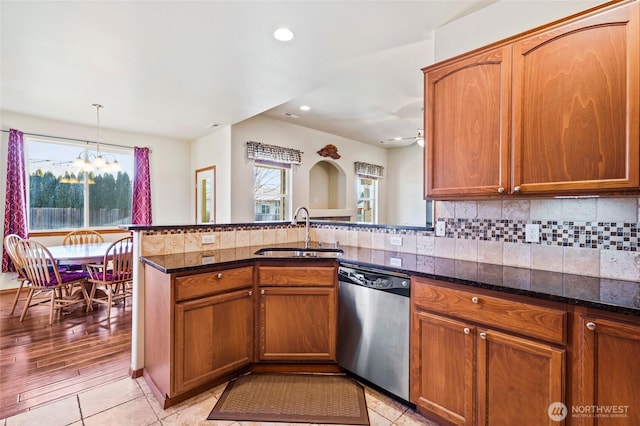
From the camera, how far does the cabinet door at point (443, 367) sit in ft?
5.14

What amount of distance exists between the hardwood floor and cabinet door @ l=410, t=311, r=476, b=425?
216cm

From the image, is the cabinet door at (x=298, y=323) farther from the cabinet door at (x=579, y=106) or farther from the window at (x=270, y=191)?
the window at (x=270, y=191)

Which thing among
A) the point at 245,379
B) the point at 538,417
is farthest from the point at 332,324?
the point at 538,417

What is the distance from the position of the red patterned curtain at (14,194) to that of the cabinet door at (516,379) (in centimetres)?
598

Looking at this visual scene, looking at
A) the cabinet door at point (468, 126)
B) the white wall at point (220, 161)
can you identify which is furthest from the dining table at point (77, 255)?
the cabinet door at point (468, 126)

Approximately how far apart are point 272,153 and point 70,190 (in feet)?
11.2

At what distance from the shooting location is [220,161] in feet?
17.2

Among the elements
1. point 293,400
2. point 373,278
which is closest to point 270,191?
point 373,278

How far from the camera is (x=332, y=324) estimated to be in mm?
2234

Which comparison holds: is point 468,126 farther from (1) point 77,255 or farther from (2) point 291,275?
(1) point 77,255

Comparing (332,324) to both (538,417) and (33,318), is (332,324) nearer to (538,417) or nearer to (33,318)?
(538,417)

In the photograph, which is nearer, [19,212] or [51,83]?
[51,83]

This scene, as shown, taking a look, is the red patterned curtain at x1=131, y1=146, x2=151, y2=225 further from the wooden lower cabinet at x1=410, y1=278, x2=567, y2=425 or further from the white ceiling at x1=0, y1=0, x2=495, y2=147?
the wooden lower cabinet at x1=410, y1=278, x2=567, y2=425

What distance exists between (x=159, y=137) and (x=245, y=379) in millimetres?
5257
